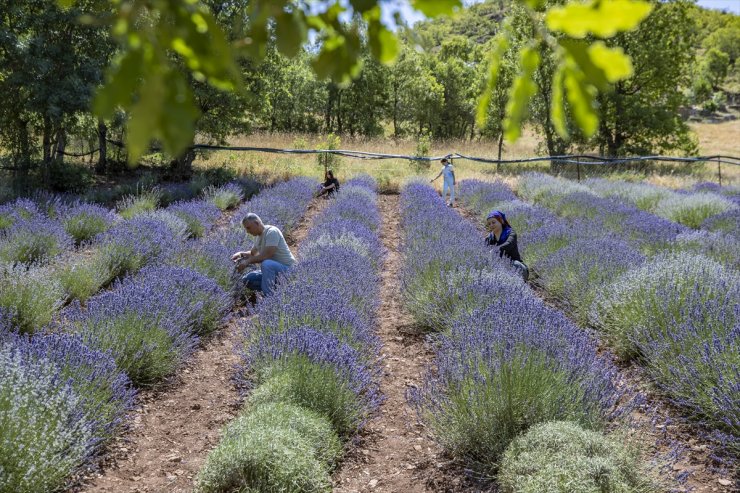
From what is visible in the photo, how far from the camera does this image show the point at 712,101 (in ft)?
199

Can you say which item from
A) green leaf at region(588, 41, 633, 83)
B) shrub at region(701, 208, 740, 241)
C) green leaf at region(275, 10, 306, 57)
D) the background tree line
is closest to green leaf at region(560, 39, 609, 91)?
green leaf at region(588, 41, 633, 83)

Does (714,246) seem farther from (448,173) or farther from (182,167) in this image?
(182,167)

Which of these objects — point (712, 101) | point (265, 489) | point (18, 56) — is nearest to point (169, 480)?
point (265, 489)

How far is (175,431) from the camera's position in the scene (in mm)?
3492

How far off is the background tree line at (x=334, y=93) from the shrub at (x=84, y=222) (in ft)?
8.86

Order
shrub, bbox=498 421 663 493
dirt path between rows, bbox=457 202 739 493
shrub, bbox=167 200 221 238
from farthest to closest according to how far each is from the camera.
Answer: shrub, bbox=167 200 221 238, dirt path between rows, bbox=457 202 739 493, shrub, bbox=498 421 663 493

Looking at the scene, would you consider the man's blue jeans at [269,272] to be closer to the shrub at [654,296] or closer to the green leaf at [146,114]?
the shrub at [654,296]

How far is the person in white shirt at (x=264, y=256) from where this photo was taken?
581cm

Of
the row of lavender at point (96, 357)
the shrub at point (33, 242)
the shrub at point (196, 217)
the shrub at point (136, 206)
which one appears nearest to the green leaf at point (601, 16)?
the row of lavender at point (96, 357)

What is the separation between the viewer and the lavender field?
261 centimetres

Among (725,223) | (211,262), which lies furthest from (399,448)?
(725,223)

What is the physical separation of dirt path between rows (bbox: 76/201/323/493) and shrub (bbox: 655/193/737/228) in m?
8.16

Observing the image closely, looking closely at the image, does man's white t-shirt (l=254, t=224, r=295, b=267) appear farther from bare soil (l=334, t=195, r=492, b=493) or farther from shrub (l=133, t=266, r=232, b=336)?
bare soil (l=334, t=195, r=492, b=493)

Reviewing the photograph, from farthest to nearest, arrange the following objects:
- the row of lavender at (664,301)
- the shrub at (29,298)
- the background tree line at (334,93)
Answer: the background tree line at (334,93) → the shrub at (29,298) → the row of lavender at (664,301)
